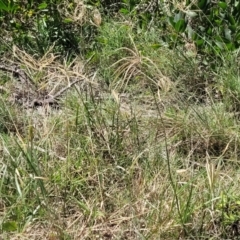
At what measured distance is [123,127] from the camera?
8.95ft

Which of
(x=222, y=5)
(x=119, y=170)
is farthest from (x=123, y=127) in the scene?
(x=222, y=5)

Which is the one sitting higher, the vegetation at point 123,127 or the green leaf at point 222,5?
the green leaf at point 222,5

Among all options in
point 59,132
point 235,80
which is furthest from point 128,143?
point 235,80

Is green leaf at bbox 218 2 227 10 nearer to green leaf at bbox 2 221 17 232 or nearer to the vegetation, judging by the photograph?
the vegetation

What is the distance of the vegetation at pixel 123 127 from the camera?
2277 mm

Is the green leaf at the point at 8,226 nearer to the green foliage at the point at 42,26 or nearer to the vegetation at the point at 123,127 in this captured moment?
the vegetation at the point at 123,127

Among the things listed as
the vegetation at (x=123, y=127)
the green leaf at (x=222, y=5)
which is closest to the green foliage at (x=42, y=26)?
the vegetation at (x=123, y=127)

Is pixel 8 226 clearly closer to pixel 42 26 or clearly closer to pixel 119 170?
pixel 119 170

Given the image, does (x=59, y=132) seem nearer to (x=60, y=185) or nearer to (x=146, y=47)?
(x=60, y=185)

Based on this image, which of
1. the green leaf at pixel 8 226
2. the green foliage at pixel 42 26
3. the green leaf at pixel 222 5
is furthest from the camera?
the green foliage at pixel 42 26

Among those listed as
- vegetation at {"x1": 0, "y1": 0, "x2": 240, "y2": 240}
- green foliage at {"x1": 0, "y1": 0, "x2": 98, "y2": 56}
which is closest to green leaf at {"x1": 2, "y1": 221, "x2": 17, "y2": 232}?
vegetation at {"x1": 0, "y1": 0, "x2": 240, "y2": 240}

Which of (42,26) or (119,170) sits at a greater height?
(42,26)

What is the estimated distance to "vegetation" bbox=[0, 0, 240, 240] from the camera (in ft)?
7.47

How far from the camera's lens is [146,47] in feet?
11.9
